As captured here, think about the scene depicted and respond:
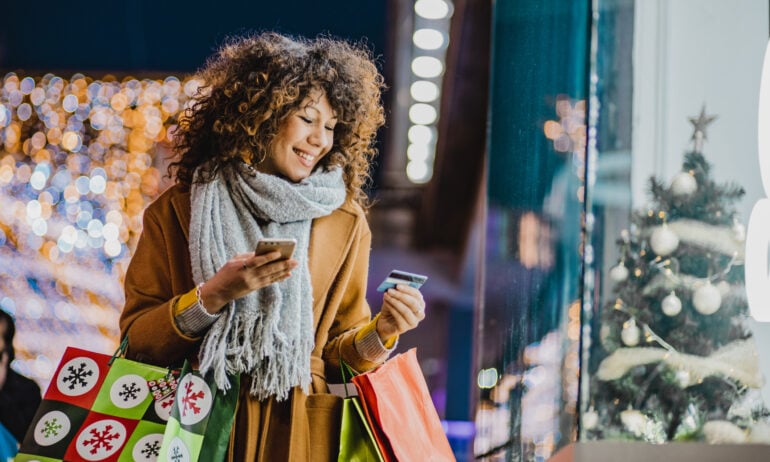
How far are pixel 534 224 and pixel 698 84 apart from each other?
71 cm

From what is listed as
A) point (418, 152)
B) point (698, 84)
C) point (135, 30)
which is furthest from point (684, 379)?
point (418, 152)

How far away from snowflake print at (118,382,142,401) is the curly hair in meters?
0.43

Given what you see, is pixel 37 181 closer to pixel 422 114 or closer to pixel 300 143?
pixel 422 114

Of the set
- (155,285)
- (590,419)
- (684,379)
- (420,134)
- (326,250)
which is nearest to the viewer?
(155,285)

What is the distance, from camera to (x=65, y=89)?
5309mm

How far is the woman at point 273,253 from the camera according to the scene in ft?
5.53

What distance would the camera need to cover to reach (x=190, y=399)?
1.63 metres

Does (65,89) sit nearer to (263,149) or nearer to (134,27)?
(134,27)

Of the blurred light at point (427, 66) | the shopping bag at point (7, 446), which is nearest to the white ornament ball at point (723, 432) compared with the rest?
the shopping bag at point (7, 446)

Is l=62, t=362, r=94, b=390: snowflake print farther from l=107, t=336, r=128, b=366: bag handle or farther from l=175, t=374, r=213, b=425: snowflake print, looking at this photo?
l=175, t=374, r=213, b=425: snowflake print

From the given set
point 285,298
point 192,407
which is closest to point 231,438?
point 192,407

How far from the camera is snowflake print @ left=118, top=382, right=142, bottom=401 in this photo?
1701mm

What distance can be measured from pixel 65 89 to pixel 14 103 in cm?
35

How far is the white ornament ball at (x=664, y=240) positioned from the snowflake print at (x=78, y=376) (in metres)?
1.45
